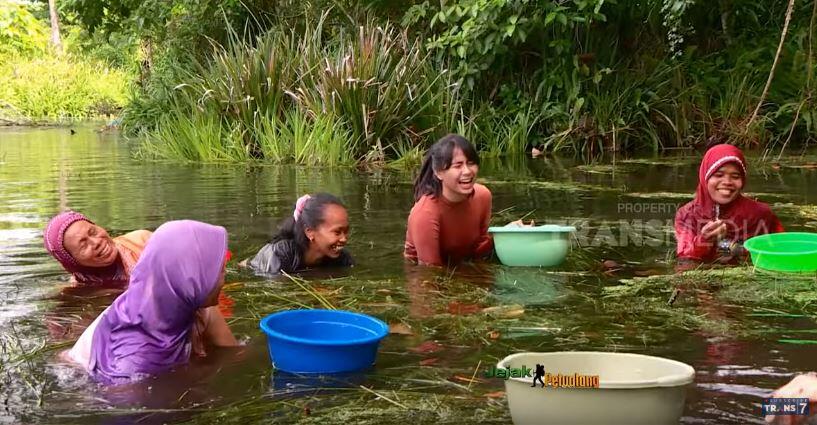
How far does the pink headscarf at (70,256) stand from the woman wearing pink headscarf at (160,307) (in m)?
1.55

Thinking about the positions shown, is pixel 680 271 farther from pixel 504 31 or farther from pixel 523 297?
pixel 504 31

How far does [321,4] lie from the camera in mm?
14641

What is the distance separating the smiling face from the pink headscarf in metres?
3.63

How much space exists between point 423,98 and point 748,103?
4760 mm

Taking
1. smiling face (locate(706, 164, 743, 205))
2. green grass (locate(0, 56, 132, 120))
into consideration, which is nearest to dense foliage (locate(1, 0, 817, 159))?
smiling face (locate(706, 164, 743, 205))

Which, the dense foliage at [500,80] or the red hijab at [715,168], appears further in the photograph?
the dense foliage at [500,80]

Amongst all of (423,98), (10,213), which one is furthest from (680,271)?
(423,98)

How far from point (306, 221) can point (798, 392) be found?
11.2ft

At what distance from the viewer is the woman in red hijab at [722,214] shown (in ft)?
17.9

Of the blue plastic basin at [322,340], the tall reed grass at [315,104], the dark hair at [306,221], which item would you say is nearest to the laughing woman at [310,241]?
the dark hair at [306,221]

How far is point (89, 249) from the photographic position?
5.08 meters

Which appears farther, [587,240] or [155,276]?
[587,240]

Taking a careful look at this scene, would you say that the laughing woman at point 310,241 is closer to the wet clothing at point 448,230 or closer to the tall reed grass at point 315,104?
the wet clothing at point 448,230

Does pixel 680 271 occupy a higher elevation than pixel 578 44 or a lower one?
lower
